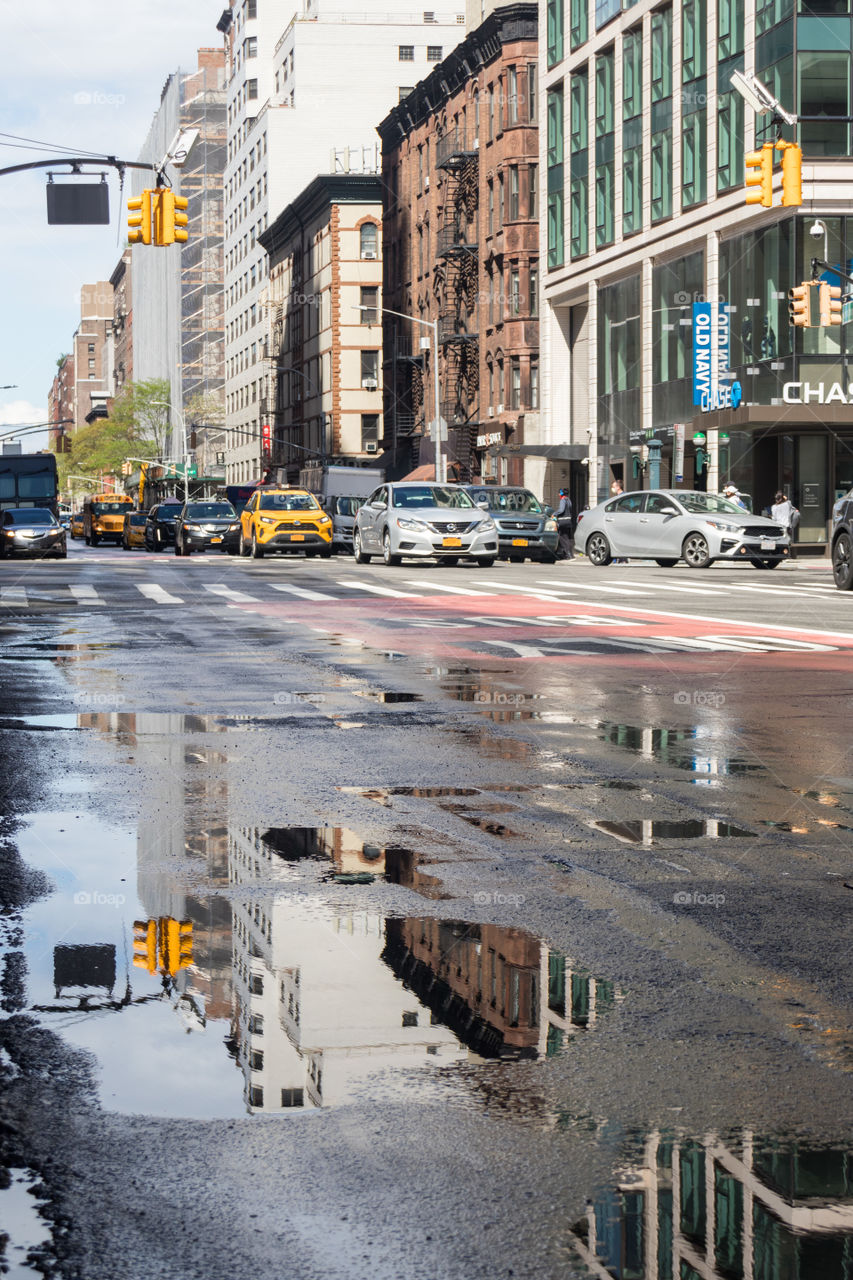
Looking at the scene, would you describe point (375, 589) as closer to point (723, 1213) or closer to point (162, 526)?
point (723, 1213)

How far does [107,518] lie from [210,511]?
29155mm

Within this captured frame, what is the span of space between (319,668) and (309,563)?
78.9 ft

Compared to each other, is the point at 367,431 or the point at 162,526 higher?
the point at 367,431

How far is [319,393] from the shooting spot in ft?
343

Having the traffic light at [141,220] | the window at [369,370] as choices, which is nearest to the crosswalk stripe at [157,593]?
the traffic light at [141,220]

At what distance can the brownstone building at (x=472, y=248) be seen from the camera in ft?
224

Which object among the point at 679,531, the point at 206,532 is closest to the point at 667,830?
the point at 679,531

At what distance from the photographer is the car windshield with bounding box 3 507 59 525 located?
4494 cm

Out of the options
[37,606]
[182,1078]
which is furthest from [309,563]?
[182,1078]

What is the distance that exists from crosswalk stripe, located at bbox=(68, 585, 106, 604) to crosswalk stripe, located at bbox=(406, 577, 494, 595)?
496 cm

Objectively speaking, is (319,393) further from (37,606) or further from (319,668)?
(319,668)

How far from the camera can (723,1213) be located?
135 inches

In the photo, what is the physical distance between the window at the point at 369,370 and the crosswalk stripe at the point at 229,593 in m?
71.6

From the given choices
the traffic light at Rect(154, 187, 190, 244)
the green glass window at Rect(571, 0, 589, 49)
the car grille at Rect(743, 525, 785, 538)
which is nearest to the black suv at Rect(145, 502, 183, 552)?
the green glass window at Rect(571, 0, 589, 49)
